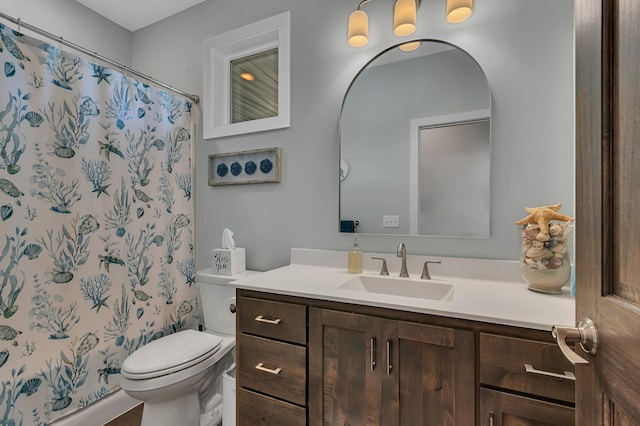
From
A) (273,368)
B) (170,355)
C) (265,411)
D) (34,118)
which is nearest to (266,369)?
(273,368)

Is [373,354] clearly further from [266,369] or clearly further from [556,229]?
[556,229]

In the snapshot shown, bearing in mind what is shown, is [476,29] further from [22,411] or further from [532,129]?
[22,411]

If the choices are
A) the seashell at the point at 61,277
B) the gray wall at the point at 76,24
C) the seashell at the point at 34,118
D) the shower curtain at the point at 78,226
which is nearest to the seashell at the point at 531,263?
the shower curtain at the point at 78,226

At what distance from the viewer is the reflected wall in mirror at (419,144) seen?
4.42ft

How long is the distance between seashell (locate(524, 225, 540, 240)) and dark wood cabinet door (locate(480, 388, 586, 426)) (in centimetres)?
54

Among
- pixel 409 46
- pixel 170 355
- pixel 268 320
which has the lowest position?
pixel 170 355

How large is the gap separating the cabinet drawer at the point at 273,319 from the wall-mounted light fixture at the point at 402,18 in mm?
1355

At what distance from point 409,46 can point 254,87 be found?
1.09m

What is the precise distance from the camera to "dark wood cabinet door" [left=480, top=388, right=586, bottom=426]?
76 cm

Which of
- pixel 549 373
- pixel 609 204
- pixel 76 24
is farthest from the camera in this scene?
pixel 76 24

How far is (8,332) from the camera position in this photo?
1.25 meters

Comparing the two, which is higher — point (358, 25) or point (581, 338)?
point (358, 25)

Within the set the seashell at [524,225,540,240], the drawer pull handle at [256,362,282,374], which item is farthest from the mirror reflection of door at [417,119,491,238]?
the drawer pull handle at [256,362,282,374]

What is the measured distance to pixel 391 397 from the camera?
963mm
